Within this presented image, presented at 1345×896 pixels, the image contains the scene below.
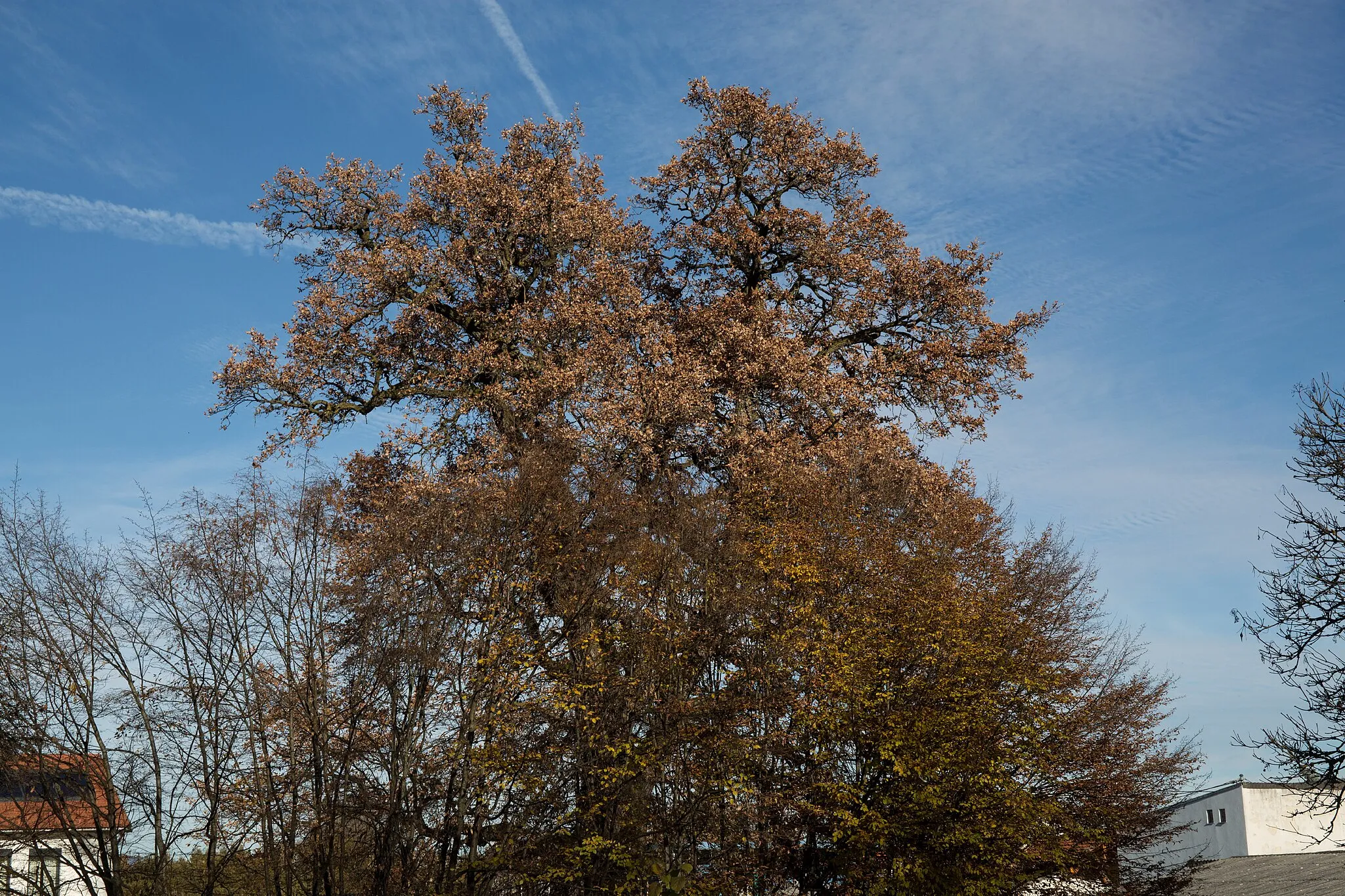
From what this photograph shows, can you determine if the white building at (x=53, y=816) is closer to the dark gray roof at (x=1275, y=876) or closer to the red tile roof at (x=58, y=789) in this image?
the red tile roof at (x=58, y=789)

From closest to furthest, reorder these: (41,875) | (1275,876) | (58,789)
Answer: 1. (41,875)
2. (58,789)
3. (1275,876)

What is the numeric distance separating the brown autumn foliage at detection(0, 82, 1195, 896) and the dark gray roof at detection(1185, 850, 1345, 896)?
22.4 feet

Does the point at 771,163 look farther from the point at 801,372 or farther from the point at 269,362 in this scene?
the point at 269,362

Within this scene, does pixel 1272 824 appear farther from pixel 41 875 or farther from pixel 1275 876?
pixel 41 875

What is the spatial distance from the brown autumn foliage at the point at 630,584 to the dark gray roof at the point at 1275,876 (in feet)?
22.4

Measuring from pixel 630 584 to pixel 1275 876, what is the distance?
32978mm

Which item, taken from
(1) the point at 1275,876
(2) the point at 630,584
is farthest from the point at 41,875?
(1) the point at 1275,876

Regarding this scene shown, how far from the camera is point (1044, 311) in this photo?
34375 mm

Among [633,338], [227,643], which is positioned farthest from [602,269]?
[227,643]

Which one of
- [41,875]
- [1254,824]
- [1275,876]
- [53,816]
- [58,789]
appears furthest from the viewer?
[1254,824]

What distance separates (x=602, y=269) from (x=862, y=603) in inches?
427

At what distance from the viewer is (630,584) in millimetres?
25609

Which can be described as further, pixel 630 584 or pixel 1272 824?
pixel 1272 824

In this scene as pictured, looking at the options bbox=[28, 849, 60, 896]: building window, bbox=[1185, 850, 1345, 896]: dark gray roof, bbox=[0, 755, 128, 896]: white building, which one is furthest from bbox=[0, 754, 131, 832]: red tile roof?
bbox=[1185, 850, 1345, 896]: dark gray roof
